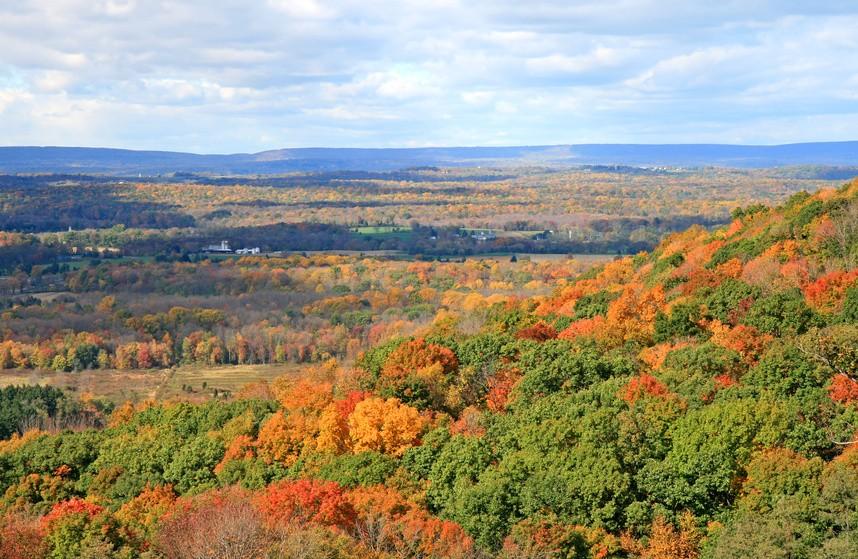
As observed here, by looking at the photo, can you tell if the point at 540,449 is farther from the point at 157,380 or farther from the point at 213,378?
the point at 157,380

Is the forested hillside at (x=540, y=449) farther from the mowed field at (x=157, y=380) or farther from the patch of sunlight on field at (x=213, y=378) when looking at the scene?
the patch of sunlight on field at (x=213, y=378)

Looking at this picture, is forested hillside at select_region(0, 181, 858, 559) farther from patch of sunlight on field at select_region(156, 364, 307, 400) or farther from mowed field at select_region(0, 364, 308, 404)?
patch of sunlight on field at select_region(156, 364, 307, 400)

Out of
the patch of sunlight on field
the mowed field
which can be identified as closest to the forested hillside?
the mowed field

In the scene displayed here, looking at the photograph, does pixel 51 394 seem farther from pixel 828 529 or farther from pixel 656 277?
pixel 828 529

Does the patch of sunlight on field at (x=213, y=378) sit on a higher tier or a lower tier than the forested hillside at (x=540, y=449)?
lower

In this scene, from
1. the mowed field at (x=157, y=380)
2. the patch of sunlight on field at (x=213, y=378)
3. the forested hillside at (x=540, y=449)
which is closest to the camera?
the forested hillside at (x=540, y=449)

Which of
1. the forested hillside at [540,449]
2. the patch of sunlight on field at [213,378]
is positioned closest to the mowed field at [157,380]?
the patch of sunlight on field at [213,378]
